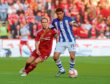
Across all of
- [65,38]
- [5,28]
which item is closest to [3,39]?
[5,28]

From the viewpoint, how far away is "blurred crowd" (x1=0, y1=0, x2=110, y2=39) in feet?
84.4

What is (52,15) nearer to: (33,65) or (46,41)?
(46,41)

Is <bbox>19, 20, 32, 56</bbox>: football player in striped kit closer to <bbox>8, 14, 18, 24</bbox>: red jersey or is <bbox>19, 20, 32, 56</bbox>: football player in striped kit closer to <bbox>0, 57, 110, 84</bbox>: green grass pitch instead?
<bbox>8, 14, 18, 24</bbox>: red jersey

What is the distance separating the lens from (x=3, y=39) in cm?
2472

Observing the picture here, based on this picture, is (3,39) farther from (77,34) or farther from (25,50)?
(77,34)

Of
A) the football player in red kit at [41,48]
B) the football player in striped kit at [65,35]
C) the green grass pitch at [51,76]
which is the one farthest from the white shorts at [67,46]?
the green grass pitch at [51,76]

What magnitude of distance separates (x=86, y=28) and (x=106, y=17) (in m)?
2.09

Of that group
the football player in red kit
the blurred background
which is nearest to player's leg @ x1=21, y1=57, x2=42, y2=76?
the football player in red kit

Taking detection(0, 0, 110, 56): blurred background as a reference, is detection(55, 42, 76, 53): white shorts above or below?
above

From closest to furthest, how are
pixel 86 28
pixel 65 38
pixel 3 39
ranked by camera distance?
pixel 65 38
pixel 3 39
pixel 86 28

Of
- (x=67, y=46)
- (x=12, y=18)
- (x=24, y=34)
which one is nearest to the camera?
(x=67, y=46)

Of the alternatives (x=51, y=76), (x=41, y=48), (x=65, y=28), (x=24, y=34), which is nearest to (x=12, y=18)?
(x=24, y=34)

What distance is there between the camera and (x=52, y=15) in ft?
87.8

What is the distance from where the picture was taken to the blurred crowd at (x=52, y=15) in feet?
84.4
